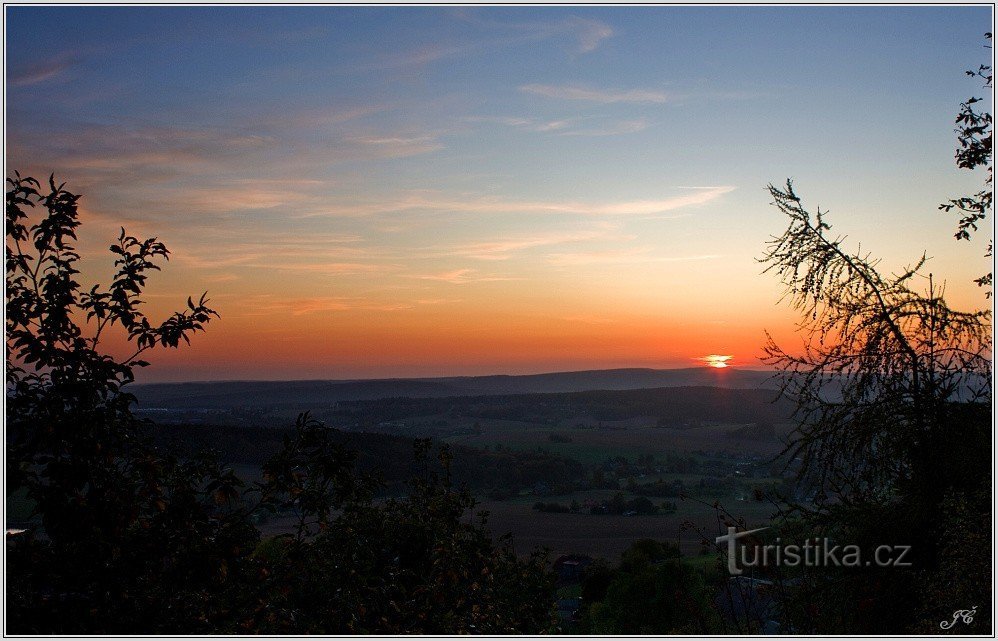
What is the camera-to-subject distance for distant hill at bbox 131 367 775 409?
25188mm

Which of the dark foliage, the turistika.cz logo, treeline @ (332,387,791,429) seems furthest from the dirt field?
the dark foliage

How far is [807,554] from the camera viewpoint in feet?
26.7

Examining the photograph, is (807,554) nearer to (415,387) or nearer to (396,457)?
(396,457)

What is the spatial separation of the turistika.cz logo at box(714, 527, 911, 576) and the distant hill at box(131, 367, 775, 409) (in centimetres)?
724

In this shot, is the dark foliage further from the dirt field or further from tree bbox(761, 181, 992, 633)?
the dirt field

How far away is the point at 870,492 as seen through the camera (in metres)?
8.23

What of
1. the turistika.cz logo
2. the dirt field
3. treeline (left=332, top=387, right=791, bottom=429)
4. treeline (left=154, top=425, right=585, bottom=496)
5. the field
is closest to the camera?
treeline (left=154, top=425, right=585, bottom=496)

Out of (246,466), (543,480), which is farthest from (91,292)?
(543,480)

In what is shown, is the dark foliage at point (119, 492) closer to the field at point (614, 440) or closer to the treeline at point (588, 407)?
the treeline at point (588, 407)

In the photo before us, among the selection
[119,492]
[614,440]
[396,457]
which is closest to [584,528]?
[614,440]

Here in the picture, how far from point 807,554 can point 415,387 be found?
102ft

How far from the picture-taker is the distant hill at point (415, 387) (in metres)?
25.2

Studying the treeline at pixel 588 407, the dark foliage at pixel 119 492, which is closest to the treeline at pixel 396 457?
the dark foliage at pixel 119 492

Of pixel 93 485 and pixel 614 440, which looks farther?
pixel 614 440
